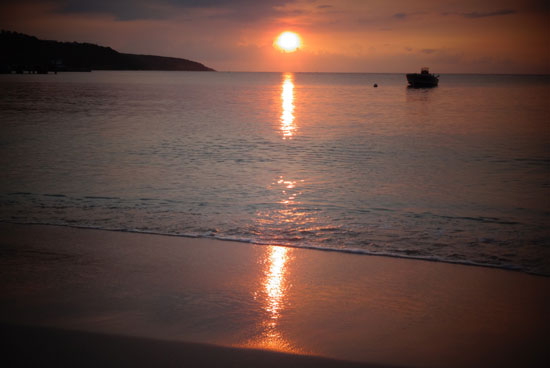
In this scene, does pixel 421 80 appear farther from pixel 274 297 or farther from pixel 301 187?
pixel 274 297

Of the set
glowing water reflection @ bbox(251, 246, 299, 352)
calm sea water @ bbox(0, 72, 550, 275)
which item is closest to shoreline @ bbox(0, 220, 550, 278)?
calm sea water @ bbox(0, 72, 550, 275)

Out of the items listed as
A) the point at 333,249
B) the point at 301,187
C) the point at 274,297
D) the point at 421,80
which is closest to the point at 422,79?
the point at 421,80

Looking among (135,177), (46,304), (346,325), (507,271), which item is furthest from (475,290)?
(135,177)

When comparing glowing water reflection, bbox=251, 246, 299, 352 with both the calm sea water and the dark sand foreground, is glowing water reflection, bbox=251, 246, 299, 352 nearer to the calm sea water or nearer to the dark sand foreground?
the dark sand foreground

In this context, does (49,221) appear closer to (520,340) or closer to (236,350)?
(236,350)

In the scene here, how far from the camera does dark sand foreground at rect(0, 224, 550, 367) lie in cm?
358

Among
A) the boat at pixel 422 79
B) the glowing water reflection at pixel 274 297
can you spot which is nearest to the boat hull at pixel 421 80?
the boat at pixel 422 79

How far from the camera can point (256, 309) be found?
4414mm

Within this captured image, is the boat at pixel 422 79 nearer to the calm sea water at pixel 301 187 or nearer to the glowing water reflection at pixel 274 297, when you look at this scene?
the calm sea water at pixel 301 187

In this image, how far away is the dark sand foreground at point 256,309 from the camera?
3.58m

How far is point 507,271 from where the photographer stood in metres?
5.70

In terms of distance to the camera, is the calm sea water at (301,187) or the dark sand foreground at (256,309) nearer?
Answer: the dark sand foreground at (256,309)

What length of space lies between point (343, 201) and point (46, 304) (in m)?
6.47

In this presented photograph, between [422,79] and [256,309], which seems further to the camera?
[422,79]
